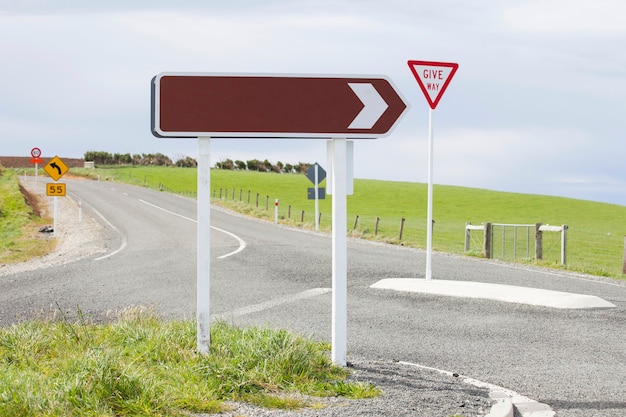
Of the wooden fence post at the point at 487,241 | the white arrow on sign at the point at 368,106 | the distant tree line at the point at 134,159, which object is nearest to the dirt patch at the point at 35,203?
the wooden fence post at the point at 487,241

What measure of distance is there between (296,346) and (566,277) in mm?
10502

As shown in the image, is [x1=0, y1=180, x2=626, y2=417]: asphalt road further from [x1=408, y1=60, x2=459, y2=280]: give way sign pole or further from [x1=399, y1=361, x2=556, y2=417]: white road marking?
[x1=408, y1=60, x2=459, y2=280]: give way sign pole

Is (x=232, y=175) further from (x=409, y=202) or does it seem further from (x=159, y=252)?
(x=159, y=252)

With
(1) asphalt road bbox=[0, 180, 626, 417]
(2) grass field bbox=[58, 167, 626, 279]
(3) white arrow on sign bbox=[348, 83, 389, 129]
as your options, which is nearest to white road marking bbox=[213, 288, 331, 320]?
(1) asphalt road bbox=[0, 180, 626, 417]

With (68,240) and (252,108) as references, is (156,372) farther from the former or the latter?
(68,240)

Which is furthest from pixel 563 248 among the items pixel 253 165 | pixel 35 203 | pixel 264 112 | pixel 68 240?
pixel 253 165

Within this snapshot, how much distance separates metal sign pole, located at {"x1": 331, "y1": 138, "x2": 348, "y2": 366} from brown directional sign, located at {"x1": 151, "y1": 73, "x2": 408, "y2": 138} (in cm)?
26

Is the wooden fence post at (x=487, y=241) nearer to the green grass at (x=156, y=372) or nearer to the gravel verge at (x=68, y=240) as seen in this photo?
the gravel verge at (x=68, y=240)

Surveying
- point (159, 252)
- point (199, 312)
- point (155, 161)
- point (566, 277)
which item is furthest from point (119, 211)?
point (155, 161)

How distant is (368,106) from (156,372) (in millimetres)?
2899

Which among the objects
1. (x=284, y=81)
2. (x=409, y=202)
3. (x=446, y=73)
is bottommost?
(x=409, y=202)

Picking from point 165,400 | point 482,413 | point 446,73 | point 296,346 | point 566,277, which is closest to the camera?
point 165,400

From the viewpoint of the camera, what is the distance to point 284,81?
20.9ft

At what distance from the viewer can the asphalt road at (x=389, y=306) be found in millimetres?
7188
